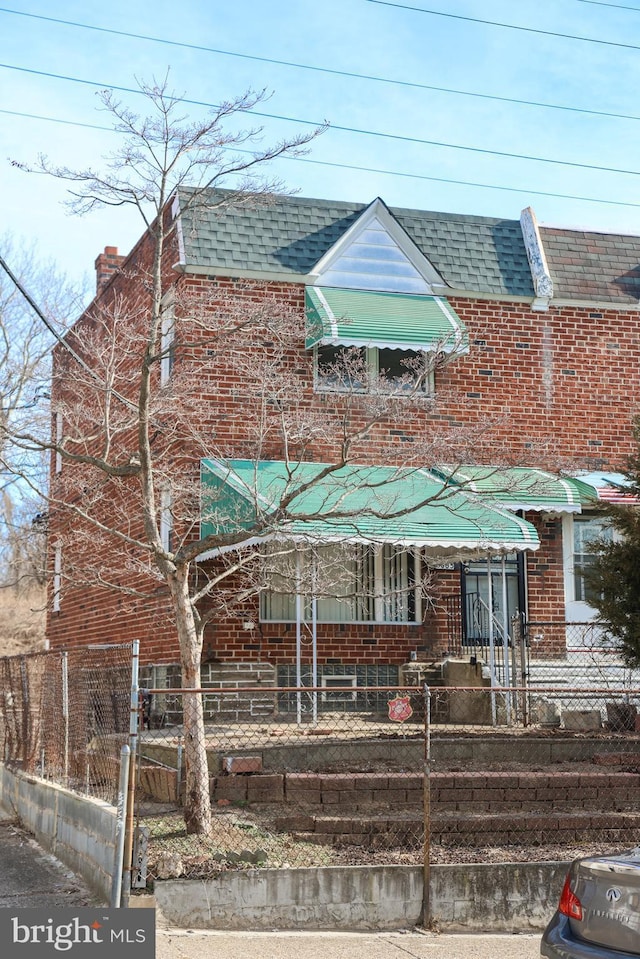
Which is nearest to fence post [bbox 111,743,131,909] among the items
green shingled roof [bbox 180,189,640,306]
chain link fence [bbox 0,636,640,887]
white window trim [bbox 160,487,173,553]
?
chain link fence [bbox 0,636,640,887]

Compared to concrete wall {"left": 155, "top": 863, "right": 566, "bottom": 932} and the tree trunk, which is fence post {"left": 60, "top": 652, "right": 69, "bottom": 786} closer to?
the tree trunk

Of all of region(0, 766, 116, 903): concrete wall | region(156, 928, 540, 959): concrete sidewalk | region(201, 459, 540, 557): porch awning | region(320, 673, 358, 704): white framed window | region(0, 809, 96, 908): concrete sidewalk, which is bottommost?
region(156, 928, 540, 959): concrete sidewalk

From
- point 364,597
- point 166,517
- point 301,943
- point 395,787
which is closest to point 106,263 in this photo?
point 166,517

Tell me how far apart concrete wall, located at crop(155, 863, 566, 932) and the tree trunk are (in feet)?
3.69

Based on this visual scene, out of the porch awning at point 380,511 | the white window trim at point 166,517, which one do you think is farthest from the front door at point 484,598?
the white window trim at point 166,517

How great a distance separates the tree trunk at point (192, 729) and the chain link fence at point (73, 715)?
0.53m

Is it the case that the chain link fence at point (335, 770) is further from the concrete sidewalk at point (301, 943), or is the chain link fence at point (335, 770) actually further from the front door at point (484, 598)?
the front door at point (484, 598)

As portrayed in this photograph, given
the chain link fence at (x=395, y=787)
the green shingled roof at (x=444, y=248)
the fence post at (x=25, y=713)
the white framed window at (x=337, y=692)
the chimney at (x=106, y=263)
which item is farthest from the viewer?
the chimney at (x=106, y=263)

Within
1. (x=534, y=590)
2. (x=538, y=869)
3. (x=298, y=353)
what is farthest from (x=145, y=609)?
(x=538, y=869)

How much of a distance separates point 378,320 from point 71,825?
8701mm

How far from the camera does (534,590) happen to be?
682 inches

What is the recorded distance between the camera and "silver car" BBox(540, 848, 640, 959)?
5.61 metres

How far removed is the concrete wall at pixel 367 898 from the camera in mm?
8344

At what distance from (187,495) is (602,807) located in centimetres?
660
